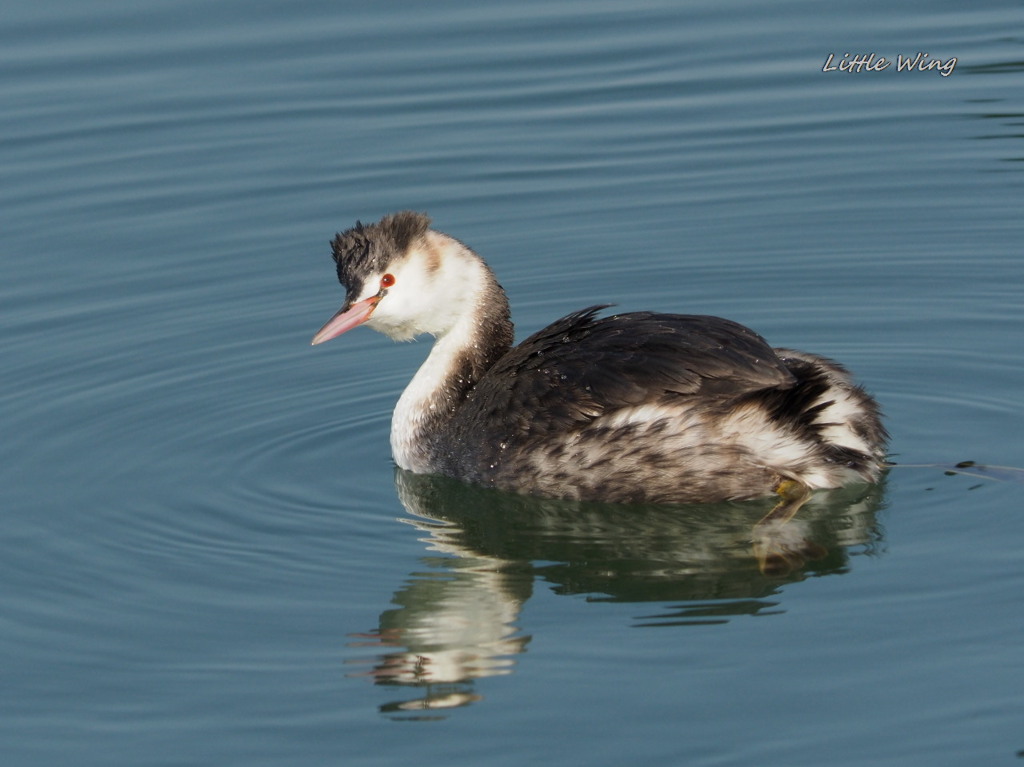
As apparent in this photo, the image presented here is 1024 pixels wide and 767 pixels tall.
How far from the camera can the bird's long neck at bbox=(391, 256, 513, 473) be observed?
877 cm

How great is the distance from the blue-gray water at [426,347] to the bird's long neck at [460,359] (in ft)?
1.05

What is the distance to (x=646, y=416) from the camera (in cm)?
780

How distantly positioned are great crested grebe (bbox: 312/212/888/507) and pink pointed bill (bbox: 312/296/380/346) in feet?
0.03

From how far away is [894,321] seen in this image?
9.95 m

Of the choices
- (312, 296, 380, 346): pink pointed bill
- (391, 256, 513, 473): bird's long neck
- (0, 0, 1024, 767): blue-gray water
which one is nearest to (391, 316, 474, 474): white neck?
(391, 256, 513, 473): bird's long neck

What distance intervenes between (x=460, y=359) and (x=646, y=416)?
1336mm

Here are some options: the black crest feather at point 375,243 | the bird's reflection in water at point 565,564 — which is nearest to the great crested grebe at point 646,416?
the black crest feather at point 375,243

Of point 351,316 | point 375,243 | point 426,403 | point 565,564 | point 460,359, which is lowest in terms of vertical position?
point 565,564

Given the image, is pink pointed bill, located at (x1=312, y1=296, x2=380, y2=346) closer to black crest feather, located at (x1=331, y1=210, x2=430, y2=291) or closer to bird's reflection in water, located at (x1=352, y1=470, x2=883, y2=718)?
black crest feather, located at (x1=331, y1=210, x2=430, y2=291)

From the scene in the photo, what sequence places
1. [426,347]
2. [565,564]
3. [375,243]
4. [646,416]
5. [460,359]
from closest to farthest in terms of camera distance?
[565,564] < [646,416] < [375,243] < [460,359] < [426,347]

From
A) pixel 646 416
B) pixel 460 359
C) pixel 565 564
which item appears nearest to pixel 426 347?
pixel 460 359

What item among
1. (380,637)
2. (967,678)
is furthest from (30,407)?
(967,678)

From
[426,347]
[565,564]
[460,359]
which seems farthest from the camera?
[426,347]

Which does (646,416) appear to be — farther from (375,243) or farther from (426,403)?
(375,243)
